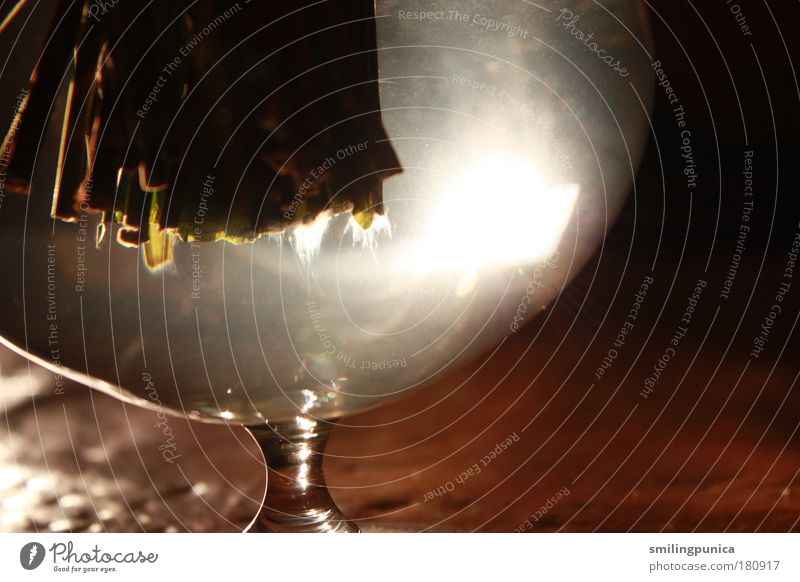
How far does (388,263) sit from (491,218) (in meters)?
0.06

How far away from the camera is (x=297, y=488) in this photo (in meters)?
0.28

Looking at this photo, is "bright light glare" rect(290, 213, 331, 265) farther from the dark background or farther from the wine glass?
the dark background

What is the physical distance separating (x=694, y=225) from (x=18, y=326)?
387 mm

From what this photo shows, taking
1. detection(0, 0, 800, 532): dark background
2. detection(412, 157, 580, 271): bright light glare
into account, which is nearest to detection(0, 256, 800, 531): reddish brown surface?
detection(0, 0, 800, 532): dark background

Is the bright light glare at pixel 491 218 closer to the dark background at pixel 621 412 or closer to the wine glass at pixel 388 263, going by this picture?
the wine glass at pixel 388 263

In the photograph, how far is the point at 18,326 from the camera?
0.23m

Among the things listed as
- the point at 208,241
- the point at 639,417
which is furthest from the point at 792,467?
the point at 208,241
